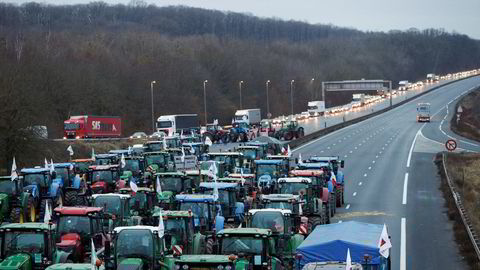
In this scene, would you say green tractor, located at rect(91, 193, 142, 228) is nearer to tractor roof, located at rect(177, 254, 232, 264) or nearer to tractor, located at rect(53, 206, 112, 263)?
tractor, located at rect(53, 206, 112, 263)

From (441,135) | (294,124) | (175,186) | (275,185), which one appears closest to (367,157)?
(294,124)

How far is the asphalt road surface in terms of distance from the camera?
27.9 m

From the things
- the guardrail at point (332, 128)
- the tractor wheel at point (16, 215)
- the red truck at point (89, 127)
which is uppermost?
the tractor wheel at point (16, 215)

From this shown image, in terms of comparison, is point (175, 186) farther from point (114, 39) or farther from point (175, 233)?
point (114, 39)

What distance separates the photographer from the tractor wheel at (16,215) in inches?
1025

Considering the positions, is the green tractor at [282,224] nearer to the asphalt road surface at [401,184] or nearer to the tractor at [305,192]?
the asphalt road surface at [401,184]

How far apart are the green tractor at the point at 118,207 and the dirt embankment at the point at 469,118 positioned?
69.5 meters

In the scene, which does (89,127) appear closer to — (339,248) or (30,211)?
(30,211)

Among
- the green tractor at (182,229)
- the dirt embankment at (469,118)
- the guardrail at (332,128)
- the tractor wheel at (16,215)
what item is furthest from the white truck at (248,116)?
the green tractor at (182,229)

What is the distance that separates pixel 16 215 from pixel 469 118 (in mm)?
108990

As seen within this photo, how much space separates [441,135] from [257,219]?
70.5 metres

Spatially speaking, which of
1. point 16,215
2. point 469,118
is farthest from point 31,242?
point 469,118

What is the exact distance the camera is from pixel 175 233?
19.9 m

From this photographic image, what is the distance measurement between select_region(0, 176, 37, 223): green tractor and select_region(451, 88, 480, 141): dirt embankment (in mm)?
67157
